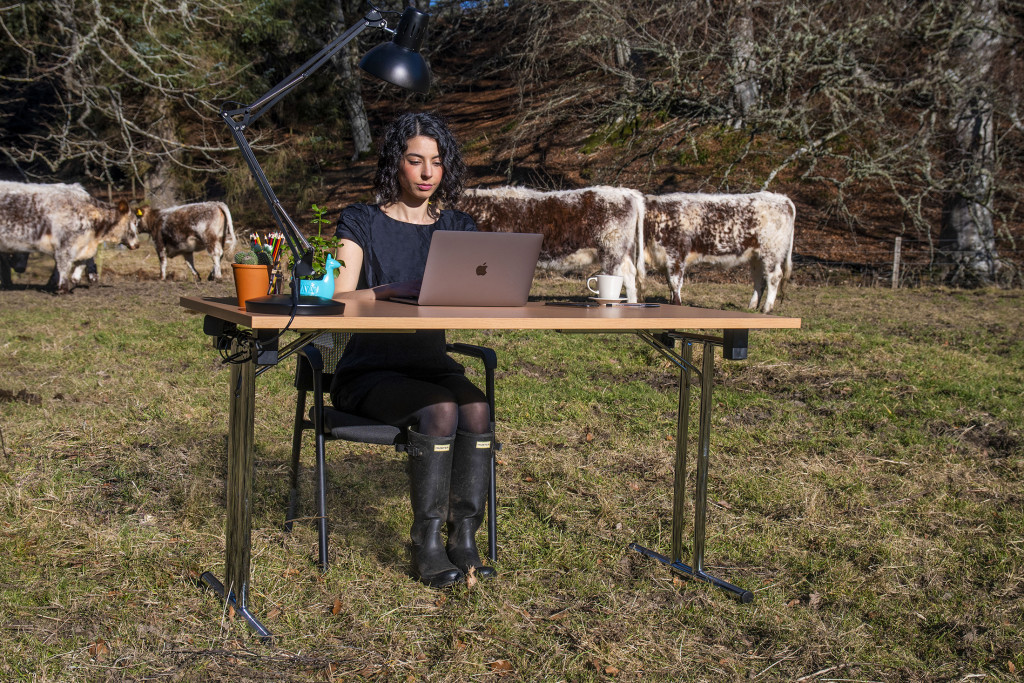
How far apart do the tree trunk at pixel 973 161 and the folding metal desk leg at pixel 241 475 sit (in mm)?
12561

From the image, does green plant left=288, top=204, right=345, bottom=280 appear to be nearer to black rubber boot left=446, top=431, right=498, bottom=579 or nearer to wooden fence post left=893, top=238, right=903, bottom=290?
black rubber boot left=446, top=431, right=498, bottom=579

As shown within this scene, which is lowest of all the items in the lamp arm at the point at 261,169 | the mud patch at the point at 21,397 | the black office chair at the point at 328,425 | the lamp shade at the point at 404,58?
the mud patch at the point at 21,397

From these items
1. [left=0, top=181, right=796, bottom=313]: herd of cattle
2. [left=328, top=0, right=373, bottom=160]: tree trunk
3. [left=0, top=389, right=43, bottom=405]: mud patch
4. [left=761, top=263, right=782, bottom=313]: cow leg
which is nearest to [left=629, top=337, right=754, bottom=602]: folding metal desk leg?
[left=0, top=389, right=43, bottom=405]: mud patch

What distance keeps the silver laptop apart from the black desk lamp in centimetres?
28

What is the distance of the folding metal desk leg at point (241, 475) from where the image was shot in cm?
222

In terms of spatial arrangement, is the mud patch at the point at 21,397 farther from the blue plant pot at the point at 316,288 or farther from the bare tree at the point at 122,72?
the bare tree at the point at 122,72

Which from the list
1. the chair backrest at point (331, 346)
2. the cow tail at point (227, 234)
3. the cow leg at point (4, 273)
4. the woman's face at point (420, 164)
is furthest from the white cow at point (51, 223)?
the woman's face at point (420, 164)

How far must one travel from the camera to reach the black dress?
2811 mm

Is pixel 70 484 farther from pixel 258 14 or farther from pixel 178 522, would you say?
pixel 258 14

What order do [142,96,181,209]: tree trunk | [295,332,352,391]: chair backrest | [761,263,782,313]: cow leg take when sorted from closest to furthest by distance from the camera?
[295,332,352,391]: chair backrest, [761,263,782,313]: cow leg, [142,96,181,209]: tree trunk

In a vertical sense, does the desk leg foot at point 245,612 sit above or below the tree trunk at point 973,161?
below

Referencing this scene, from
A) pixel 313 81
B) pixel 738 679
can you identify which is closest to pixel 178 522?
pixel 738 679

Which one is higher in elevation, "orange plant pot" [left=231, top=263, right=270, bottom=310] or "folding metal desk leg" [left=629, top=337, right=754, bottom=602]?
"orange plant pot" [left=231, top=263, right=270, bottom=310]

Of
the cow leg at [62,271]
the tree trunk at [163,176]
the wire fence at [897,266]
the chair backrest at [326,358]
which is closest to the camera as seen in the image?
the chair backrest at [326,358]
